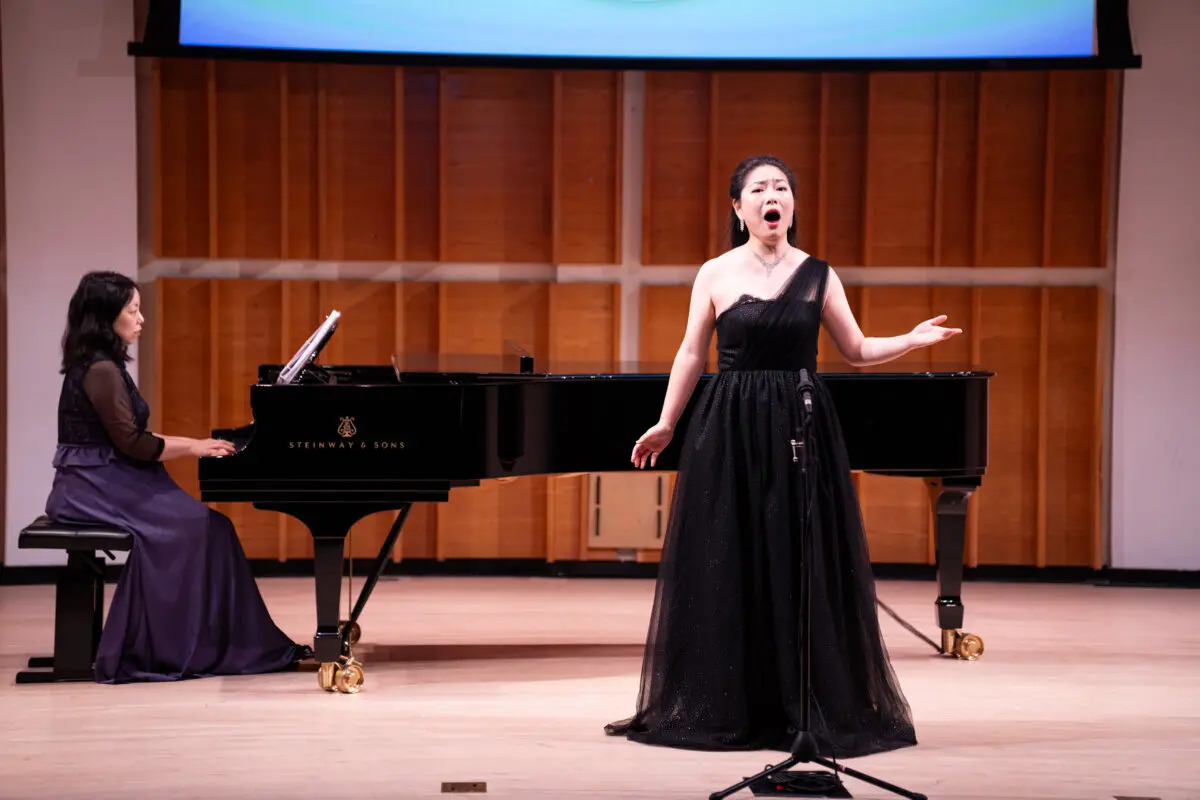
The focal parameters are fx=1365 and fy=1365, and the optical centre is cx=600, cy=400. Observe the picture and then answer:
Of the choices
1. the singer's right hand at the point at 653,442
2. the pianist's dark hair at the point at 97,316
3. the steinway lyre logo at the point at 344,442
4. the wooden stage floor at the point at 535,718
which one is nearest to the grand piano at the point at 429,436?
the steinway lyre logo at the point at 344,442

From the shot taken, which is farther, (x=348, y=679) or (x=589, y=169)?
(x=589, y=169)

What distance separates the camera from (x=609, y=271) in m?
6.39

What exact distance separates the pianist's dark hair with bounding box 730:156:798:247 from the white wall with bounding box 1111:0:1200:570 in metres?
3.34

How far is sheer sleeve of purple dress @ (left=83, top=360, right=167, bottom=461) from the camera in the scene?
426 cm

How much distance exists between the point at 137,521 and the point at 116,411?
0.35 m

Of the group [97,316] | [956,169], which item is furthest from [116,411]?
[956,169]

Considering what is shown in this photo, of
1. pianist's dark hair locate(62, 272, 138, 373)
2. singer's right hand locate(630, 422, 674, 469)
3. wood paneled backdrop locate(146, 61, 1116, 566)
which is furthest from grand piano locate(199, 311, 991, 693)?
wood paneled backdrop locate(146, 61, 1116, 566)

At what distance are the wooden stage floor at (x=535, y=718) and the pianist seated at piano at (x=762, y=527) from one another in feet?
0.46

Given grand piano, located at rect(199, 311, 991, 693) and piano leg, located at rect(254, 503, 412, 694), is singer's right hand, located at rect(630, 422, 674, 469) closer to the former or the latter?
grand piano, located at rect(199, 311, 991, 693)

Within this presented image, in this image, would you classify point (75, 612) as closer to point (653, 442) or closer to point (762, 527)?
point (653, 442)

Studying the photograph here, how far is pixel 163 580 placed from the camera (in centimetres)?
422

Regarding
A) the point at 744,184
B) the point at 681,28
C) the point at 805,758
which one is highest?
the point at 681,28

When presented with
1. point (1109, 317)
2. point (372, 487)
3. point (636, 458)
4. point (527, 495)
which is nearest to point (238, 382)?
point (527, 495)

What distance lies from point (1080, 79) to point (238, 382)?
A: 4.14 m
